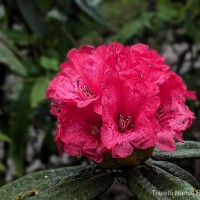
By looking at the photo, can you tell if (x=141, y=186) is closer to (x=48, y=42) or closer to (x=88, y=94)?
(x=88, y=94)

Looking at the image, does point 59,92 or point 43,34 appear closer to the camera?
point 59,92

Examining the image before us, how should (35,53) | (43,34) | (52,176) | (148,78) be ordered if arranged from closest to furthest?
(148,78)
(52,176)
(43,34)
(35,53)

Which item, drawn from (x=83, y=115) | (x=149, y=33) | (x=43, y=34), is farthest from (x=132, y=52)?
(x=149, y=33)

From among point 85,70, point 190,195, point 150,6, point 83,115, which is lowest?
point 190,195

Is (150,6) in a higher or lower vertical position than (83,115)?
higher

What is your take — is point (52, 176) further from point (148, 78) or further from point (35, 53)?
point (35, 53)

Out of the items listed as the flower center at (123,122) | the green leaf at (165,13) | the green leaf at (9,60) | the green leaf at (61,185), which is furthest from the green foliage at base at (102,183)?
the green leaf at (165,13)

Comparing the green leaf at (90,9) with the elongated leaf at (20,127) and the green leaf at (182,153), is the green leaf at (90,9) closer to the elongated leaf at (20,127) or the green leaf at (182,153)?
the elongated leaf at (20,127)
